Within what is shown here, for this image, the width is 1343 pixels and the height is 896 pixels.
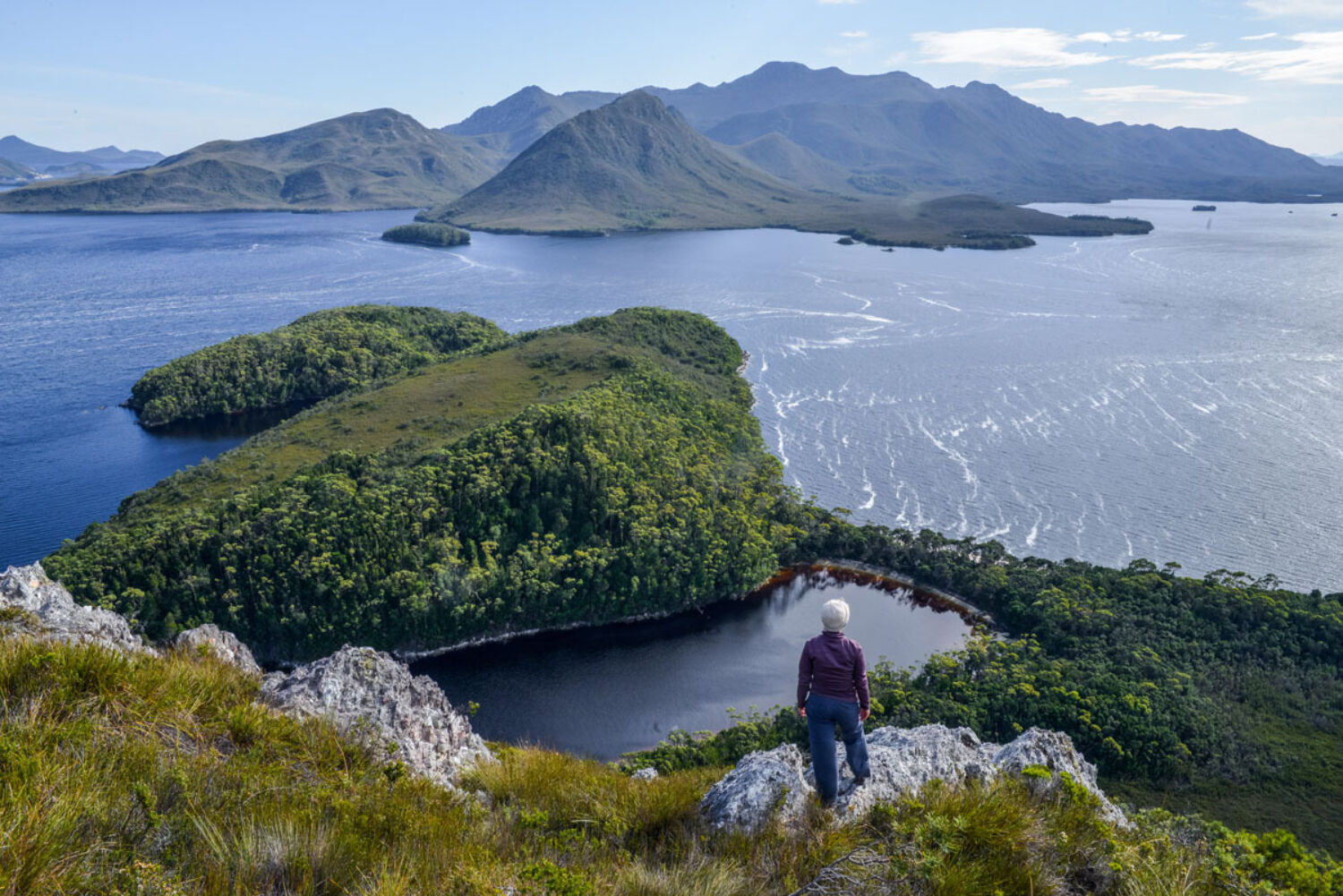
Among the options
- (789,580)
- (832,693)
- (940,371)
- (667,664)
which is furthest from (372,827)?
(940,371)

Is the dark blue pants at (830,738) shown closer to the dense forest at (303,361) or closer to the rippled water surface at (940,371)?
the rippled water surface at (940,371)

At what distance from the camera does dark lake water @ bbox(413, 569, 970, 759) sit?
130ft

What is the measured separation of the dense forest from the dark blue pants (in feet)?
266

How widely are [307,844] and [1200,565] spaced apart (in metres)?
58.7

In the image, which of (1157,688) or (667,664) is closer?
(1157,688)

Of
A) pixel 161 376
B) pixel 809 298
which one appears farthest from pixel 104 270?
pixel 809 298

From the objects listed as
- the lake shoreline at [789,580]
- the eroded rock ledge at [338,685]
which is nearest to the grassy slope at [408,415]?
the lake shoreline at [789,580]

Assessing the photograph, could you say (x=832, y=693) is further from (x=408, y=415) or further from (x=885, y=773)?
(x=408, y=415)

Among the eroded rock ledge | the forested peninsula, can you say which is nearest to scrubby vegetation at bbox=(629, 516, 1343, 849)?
the forested peninsula

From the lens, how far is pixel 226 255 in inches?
7239

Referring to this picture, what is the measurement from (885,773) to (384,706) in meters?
10.9

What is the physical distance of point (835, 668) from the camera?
390 inches

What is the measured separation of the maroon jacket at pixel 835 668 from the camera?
9914 millimetres

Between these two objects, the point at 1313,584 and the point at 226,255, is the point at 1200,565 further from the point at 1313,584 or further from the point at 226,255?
the point at 226,255
